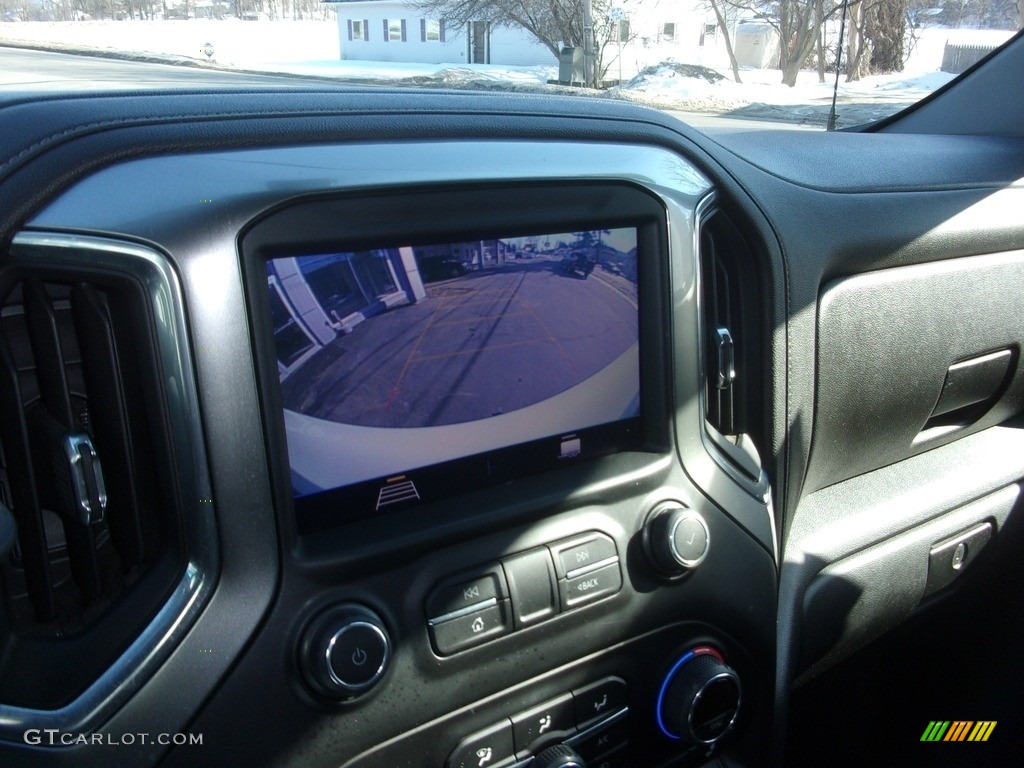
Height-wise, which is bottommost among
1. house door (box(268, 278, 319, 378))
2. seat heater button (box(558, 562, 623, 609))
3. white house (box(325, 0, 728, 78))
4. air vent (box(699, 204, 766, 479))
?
seat heater button (box(558, 562, 623, 609))

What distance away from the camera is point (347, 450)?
1.35 metres

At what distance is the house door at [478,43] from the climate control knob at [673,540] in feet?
23.4

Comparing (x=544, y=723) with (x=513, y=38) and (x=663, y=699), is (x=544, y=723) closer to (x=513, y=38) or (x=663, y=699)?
(x=663, y=699)

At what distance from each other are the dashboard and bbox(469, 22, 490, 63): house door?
6.82 m

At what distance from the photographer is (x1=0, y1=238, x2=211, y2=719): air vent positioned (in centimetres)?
114

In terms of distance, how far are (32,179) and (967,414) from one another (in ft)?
7.83

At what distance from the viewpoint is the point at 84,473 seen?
3.71 feet

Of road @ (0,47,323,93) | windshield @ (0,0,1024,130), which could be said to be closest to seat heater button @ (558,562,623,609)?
windshield @ (0,0,1024,130)

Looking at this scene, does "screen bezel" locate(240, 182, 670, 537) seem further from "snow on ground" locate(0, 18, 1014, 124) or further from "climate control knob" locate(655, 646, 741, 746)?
"snow on ground" locate(0, 18, 1014, 124)

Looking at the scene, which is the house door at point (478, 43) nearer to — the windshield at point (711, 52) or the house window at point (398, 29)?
the house window at point (398, 29)

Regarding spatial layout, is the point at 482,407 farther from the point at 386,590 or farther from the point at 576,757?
the point at 576,757

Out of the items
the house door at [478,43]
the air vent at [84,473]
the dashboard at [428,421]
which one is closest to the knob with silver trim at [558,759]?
the dashboard at [428,421]

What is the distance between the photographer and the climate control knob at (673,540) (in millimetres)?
1645

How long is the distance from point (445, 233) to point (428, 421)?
0.30m
